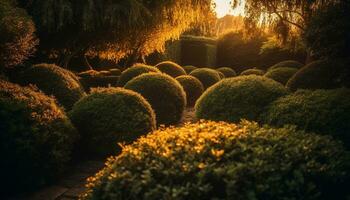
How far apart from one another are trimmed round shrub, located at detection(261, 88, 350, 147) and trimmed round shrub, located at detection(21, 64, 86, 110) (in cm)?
469

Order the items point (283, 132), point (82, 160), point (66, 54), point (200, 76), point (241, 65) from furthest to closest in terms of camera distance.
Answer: point (241, 65) → point (200, 76) → point (66, 54) → point (82, 160) → point (283, 132)

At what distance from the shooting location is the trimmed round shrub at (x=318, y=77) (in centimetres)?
728

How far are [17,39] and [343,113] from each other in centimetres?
593

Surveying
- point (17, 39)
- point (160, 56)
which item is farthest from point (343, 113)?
point (160, 56)

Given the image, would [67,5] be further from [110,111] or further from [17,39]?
[110,111]

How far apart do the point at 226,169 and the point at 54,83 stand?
6.33 meters

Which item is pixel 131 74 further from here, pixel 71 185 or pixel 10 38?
pixel 71 185

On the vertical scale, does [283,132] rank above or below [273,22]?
below

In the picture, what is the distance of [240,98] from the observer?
665 centimetres

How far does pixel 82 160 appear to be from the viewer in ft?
21.6

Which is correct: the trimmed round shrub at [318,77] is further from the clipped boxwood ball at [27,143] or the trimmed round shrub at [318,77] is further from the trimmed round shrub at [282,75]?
the clipped boxwood ball at [27,143]

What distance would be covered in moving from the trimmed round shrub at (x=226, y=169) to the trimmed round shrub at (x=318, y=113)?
1682mm

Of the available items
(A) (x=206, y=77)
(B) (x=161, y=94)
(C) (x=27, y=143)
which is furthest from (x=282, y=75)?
(C) (x=27, y=143)

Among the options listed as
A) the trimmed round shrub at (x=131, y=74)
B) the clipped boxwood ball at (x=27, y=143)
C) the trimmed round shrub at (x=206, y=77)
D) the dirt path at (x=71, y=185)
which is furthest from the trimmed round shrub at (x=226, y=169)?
the trimmed round shrub at (x=206, y=77)
